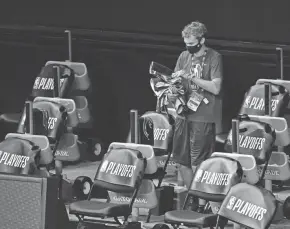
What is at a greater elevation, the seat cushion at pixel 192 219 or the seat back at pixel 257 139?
the seat back at pixel 257 139

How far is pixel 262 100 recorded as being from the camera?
10.6 meters

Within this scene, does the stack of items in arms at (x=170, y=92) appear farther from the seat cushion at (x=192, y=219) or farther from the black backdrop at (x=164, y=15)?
the black backdrop at (x=164, y=15)

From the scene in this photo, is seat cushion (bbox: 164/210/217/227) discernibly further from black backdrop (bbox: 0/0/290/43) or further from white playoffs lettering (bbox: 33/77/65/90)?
white playoffs lettering (bbox: 33/77/65/90)

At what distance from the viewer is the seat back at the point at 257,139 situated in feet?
31.3

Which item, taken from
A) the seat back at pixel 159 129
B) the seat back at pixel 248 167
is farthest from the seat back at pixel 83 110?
the seat back at pixel 248 167

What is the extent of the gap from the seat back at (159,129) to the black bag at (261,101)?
2.74ft

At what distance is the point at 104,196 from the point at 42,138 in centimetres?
99

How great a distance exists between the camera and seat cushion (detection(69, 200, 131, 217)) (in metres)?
8.75

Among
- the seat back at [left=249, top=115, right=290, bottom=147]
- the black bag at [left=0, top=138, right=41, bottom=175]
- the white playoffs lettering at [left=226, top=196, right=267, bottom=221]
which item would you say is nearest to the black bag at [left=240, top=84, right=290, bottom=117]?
the seat back at [left=249, top=115, right=290, bottom=147]

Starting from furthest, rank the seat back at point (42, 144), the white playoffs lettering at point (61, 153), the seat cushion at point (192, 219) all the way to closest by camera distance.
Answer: the white playoffs lettering at point (61, 153)
the seat back at point (42, 144)
the seat cushion at point (192, 219)

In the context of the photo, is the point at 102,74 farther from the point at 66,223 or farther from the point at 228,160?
the point at 66,223

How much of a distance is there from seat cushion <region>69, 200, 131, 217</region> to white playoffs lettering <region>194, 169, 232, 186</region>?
2.11ft

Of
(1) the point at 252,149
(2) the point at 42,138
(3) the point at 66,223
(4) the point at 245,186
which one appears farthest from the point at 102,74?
(3) the point at 66,223

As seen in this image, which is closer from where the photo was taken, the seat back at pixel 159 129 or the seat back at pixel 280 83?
the seat back at pixel 159 129
